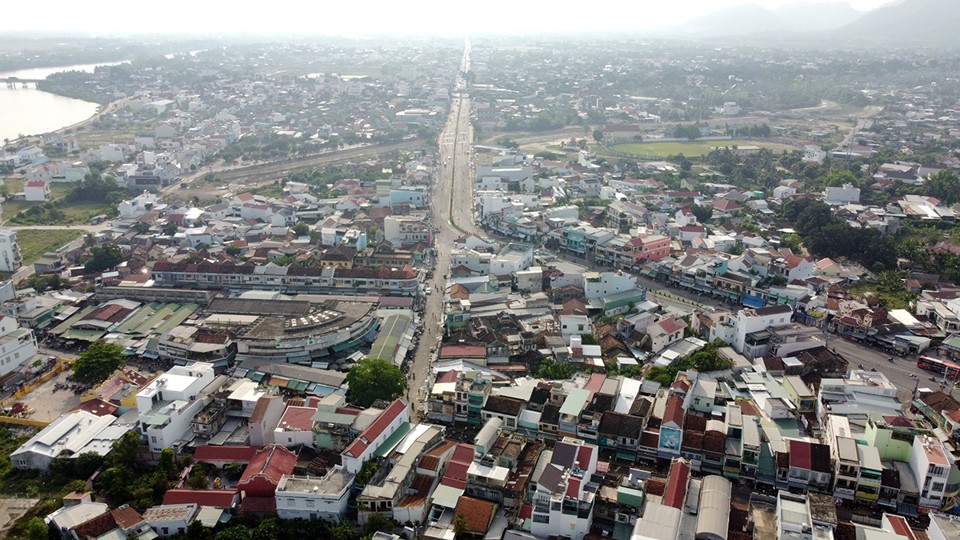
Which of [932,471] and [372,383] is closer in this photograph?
[932,471]

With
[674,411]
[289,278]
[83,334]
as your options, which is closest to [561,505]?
[674,411]

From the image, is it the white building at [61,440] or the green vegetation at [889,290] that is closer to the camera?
the white building at [61,440]

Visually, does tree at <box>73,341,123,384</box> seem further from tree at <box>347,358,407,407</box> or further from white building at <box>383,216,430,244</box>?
white building at <box>383,216,430,244</box>

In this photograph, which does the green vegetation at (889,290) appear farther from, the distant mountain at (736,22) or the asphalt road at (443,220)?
the distant mountain at (736,22)

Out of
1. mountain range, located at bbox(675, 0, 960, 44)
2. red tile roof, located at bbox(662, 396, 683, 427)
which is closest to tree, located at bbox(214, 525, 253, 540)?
red tile roof, located at bbox(662, 396, 683, 427)

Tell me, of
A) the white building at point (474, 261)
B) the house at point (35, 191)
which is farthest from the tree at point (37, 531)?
the house at point (35, 191)

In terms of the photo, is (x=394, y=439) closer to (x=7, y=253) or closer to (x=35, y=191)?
(x=7, y=253)
